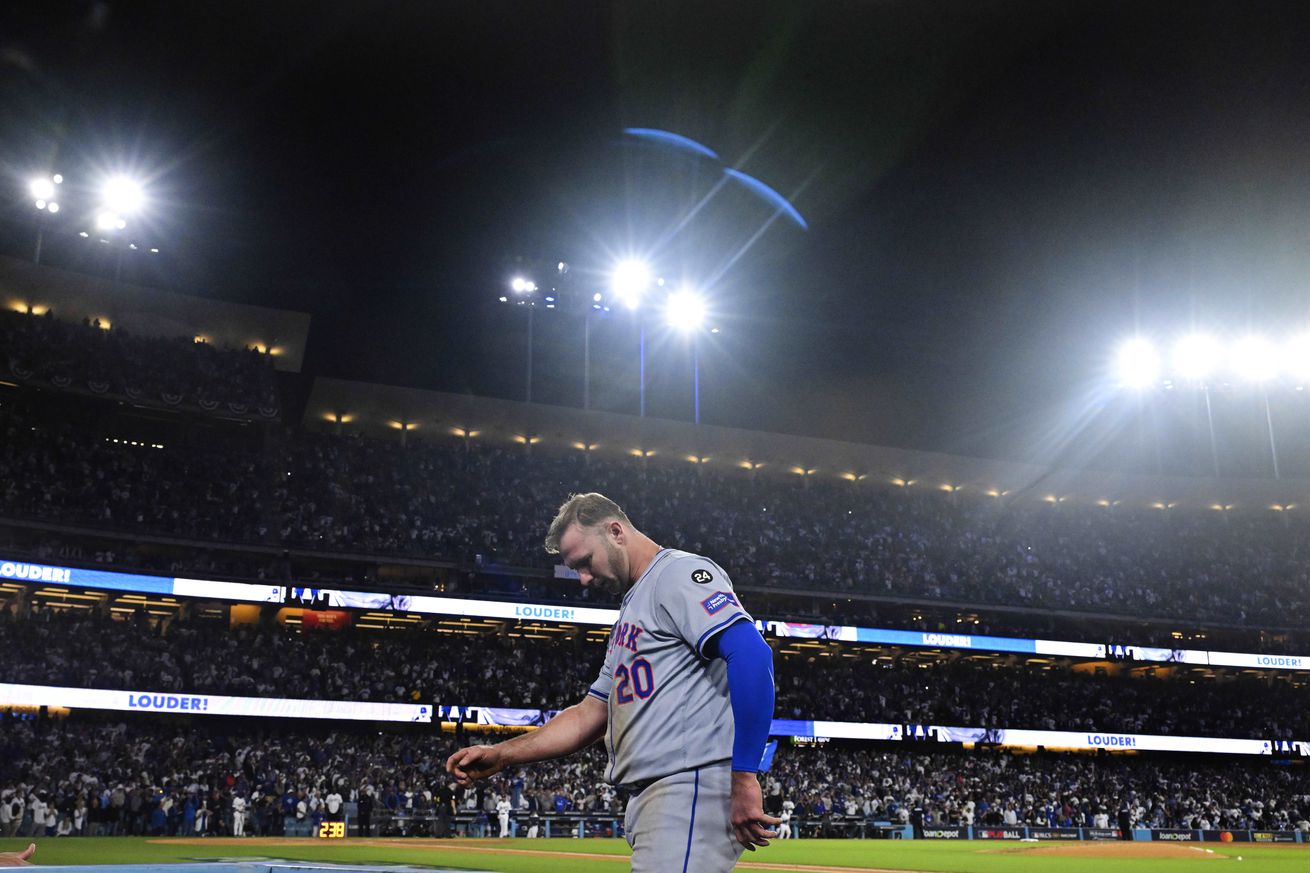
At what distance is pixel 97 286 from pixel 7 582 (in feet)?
38.2

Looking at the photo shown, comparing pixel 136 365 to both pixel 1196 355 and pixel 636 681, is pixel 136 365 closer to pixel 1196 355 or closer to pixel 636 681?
pixel 636 681

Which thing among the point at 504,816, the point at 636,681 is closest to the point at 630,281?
the point at 504,816

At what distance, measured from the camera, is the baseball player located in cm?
341

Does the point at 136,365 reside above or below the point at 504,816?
above

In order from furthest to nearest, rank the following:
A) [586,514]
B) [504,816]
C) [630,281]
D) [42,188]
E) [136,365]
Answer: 1. [630,281]
2. [136,365]
3. [42,188]
4. [504,816]
5. [586,514]

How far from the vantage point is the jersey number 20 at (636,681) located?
146 inches

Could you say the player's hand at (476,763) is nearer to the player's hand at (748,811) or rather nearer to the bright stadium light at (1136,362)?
the player's hand at (748,811)

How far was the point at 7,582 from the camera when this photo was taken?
106 ft

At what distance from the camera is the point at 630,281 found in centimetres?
3959

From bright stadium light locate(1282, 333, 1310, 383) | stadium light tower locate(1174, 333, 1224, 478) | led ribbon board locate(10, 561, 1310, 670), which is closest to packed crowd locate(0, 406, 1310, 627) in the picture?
led ribbon board locate(10, 561, 1310, 670)

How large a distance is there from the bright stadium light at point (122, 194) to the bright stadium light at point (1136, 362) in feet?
121

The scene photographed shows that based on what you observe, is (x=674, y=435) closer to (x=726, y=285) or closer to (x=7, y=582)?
(x=726, y=285)

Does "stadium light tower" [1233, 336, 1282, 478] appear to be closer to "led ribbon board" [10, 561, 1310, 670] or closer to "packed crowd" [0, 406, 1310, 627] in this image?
"packed crowd" [0, 406, 1310, 627]

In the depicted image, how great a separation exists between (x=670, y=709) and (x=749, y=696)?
14.7 inches
